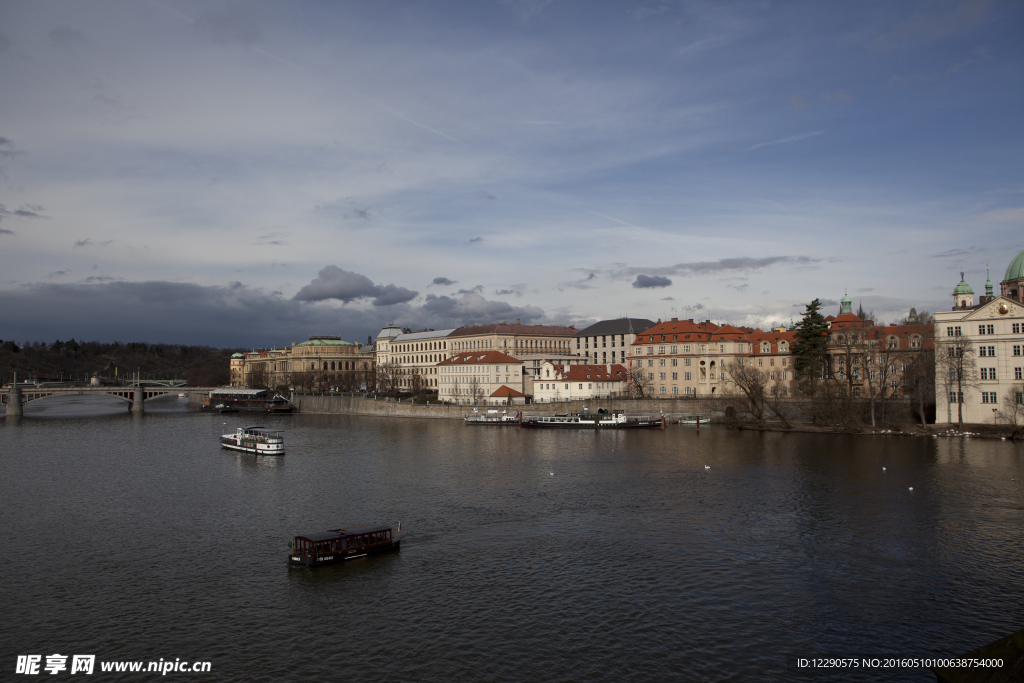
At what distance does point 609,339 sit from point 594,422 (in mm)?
41319

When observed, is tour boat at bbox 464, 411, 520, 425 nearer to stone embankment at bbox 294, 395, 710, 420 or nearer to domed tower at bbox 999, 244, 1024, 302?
stone embankment at bbox 294, 395, 710, 420

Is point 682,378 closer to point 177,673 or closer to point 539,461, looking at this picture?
point 539,461

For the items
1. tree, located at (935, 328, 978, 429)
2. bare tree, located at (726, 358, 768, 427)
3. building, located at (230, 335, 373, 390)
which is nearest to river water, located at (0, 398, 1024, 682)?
tree, located at (935, 328, 978, 429)

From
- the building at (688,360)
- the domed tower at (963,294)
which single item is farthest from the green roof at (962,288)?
the building at (688,360)

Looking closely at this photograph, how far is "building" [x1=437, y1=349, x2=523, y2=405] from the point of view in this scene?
10566 cm

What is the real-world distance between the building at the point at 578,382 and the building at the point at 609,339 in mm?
14715

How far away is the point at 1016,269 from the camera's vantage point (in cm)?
7975

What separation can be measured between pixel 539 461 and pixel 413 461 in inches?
373

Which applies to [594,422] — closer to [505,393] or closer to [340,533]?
[505,393]

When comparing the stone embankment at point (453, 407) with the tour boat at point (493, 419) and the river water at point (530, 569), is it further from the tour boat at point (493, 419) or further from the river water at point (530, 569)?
the river water at point (530, 569)

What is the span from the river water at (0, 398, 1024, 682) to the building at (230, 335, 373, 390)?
106270 millimetres

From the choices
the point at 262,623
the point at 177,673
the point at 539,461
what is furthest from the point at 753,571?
the point at 539,461

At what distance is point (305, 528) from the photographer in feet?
106

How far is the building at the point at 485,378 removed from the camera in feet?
347
